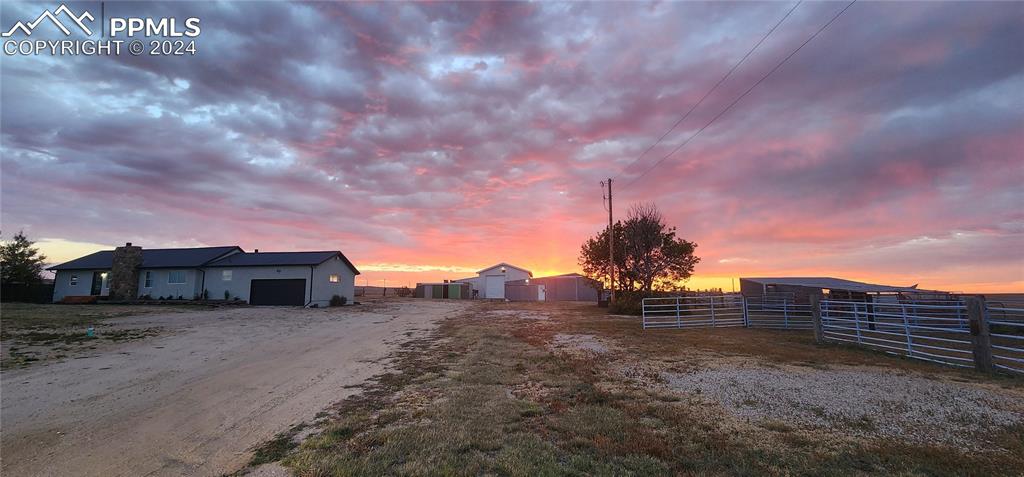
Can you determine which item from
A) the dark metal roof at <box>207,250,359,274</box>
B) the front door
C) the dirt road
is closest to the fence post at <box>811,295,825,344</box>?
the dirt road

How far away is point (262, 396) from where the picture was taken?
7957mm

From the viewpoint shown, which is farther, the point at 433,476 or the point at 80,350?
the point at 80,350

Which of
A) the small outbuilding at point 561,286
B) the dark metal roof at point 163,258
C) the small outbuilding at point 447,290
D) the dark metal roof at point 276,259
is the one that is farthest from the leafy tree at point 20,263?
the small outbuilding at point 561,286

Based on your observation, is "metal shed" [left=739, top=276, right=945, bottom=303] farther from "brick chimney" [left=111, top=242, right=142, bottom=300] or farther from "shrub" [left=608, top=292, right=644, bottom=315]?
"brick chimney" [left=111, top=242, right=142, bottom=300]

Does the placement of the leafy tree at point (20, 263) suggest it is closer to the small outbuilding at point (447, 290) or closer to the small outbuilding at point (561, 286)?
the small outbuilding at point (447, 290)

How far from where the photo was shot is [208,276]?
34.6 meters

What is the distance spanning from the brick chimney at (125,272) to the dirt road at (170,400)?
2724 centimetres

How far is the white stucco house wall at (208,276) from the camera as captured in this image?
33.4m

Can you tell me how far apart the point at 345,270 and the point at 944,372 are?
39438mm

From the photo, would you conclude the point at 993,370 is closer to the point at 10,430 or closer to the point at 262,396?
the point at 262,396

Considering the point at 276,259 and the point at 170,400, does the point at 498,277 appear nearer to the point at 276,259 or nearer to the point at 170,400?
the point at 276,259

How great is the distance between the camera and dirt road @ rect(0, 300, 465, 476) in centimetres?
539

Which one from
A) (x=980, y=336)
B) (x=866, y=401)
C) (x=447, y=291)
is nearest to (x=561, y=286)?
(x=447, y=291)

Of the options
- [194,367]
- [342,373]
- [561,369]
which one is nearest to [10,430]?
[194,367]
